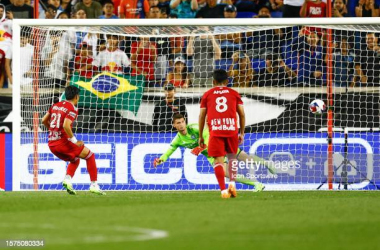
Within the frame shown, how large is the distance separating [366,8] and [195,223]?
12092 millimetres

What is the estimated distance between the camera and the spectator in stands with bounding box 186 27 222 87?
61.6 feet

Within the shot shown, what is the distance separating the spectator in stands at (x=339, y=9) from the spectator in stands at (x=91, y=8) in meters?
5.34

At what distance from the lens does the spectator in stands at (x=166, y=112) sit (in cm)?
1864

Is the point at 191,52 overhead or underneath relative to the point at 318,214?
overhead

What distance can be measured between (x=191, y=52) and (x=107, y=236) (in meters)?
11.2

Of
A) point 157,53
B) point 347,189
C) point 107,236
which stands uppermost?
point 157,53

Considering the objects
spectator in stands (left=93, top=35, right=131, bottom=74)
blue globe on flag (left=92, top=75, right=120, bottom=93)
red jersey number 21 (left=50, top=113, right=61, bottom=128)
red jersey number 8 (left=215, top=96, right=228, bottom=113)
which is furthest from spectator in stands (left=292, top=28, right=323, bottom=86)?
red jersey number 21 (left=50, top=113, right=61, bottom=128)

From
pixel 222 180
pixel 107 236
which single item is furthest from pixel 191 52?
pixel 107 236

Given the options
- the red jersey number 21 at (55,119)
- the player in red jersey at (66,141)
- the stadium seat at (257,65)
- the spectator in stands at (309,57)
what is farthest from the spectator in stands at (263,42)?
the red jersey number 21 at (55,119)

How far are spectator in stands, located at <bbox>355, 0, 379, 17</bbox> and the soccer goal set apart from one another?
1303 millimetres

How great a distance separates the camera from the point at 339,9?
20.0 meters

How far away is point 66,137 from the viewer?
49.4 feet

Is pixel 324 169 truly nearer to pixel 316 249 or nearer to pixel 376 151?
pixel 376 151

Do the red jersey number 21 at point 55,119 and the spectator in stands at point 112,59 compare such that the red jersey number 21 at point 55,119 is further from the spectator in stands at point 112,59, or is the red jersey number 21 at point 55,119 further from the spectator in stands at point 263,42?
the spectator in stands at point 263,42
